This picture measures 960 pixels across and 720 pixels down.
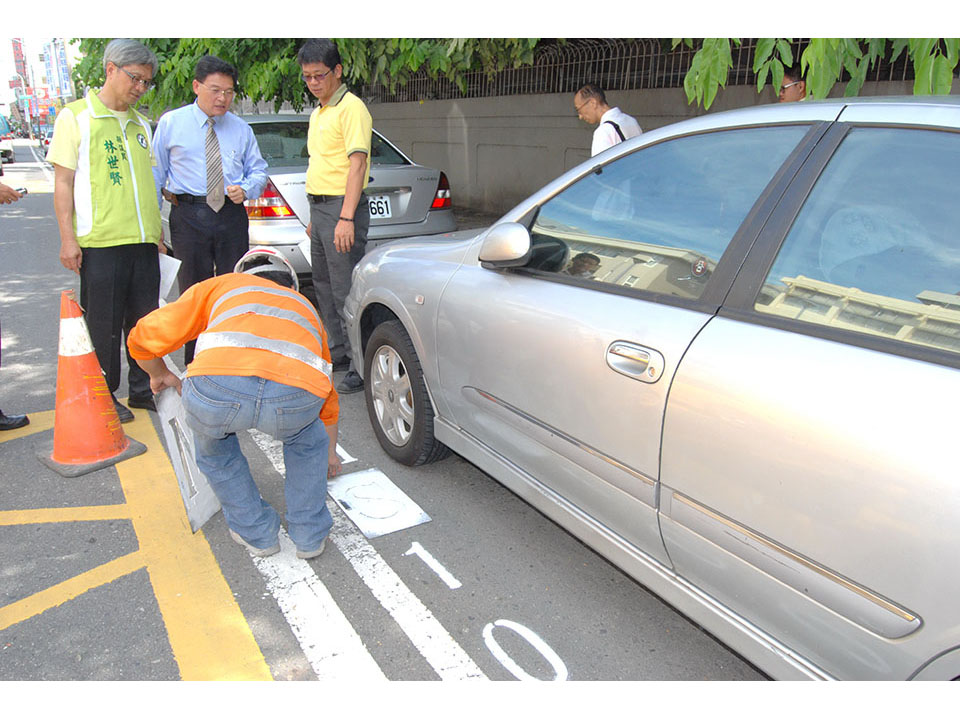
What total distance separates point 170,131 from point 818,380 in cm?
399

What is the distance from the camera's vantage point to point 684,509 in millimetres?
1917

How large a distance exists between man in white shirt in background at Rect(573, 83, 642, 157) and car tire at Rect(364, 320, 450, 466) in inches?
89.9

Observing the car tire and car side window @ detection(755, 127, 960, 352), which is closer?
car side window @ detection(755, 127, 960, 352)

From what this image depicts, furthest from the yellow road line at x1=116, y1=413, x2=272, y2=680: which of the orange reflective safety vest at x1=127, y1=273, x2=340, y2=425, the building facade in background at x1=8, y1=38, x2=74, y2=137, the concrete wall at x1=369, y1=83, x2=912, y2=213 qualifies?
the building facade in background at x1=8, y1=38, x2=74, y2=137

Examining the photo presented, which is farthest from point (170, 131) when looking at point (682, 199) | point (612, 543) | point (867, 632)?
point (867, 632)

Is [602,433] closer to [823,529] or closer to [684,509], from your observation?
Result: [684,509]

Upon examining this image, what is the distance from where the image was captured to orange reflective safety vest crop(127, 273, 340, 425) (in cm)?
238

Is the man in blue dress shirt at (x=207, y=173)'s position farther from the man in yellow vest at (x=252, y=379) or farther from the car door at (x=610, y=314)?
the car door at (x=610, y=314)

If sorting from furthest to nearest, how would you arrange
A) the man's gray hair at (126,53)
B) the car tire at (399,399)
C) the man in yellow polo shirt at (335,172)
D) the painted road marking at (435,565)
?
1. the man in yellow polo shirt at (335,172)
2. the man's gray hair at (126,53)
3. the car tire at (399,399)
4. the painted road marking at (435,565)

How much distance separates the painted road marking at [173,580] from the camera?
7.49 ft

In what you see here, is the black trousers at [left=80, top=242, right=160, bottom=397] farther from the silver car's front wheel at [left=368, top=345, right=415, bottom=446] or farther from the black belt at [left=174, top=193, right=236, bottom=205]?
the silver car's front wheel at [left=368, top=345, right=415, bottom=446]

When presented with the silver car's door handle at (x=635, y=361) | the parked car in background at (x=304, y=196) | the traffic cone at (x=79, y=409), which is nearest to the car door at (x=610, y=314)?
the silver car's door handle at (x=635, y=361)

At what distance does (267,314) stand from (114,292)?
2.00 metres

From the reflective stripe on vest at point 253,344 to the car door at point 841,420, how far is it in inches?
49.6
